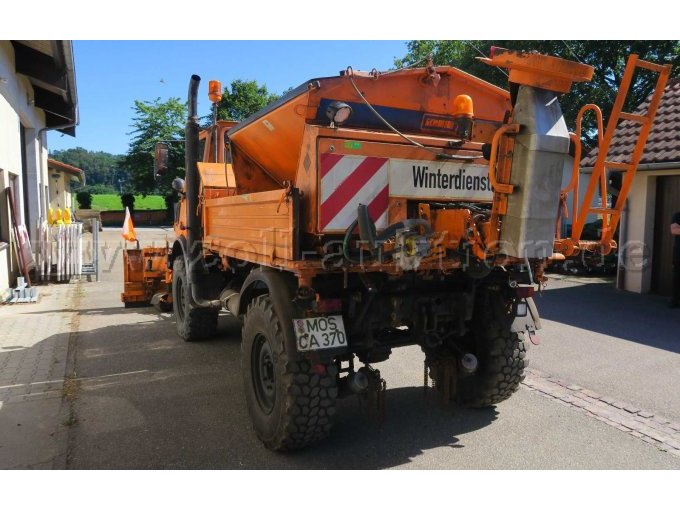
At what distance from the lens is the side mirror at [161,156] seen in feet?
20.0

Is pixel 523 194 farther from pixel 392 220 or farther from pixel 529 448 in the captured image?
pixel 529 448

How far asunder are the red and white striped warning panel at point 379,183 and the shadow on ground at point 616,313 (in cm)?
415

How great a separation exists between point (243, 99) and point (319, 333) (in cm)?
4217

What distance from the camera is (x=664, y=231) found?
9.38m

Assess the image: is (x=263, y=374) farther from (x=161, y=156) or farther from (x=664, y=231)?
(x=664, y=231)

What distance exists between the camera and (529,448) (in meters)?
3.44

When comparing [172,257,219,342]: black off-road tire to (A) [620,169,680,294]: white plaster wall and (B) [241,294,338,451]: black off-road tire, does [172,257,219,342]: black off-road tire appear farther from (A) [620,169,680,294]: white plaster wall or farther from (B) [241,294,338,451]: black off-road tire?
(A) [620,169,680,294]: white plaster wall

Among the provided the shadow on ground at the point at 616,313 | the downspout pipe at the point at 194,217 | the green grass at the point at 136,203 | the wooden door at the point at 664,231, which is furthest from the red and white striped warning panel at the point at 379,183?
the green grass at the point at 136,203

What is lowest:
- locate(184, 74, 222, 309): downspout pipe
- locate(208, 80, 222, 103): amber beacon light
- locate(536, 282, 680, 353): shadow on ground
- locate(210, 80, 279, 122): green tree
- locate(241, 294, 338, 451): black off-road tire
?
locate(536, 282, 680, 353): shadow on ground

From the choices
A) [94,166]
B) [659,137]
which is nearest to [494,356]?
[659,137]

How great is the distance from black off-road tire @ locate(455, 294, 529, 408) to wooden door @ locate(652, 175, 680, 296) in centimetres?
696

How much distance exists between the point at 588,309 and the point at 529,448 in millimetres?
5422

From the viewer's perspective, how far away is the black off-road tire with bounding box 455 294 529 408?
3896 mm

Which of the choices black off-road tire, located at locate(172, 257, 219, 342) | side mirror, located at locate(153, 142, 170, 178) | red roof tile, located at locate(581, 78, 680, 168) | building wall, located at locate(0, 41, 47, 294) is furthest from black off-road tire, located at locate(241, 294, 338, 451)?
building wall, located at locate(0, 41, 47, 294)
